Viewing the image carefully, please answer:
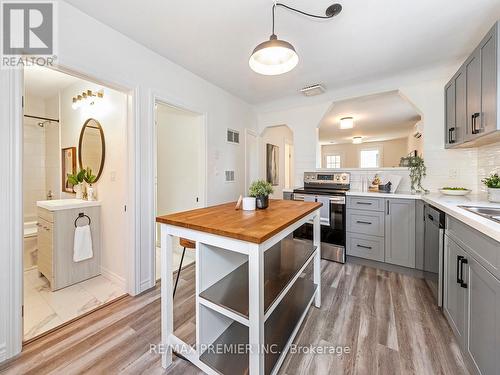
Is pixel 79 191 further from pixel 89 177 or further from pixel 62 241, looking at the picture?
pixel 62 241

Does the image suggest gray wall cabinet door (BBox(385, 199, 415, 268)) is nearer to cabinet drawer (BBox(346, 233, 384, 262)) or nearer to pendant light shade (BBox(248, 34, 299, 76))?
cabinet drawer (BBox(346, 233, 384, 262))

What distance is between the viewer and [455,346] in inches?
59.3

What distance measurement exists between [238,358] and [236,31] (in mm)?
2564

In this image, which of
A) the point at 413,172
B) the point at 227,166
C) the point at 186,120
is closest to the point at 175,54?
the point at 186,120

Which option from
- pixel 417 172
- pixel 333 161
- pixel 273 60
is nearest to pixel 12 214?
pixel 273 60

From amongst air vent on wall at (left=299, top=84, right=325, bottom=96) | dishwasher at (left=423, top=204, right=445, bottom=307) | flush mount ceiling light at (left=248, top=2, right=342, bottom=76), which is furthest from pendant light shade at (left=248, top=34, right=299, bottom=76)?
air vent on wall at (left=299, top=84, right=325, bottom=96)

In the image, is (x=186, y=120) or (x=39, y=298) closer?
(x=39, y=298)

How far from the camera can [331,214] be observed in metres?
3.02

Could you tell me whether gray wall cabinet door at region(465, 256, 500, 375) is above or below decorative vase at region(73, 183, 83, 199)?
below

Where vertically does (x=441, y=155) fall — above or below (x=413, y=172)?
above

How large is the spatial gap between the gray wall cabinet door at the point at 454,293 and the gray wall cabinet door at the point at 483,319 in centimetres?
12

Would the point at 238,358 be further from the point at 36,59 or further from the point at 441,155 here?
the point at 441,155

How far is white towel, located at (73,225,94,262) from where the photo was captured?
2.36 meters

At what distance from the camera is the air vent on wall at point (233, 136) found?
3480mm
